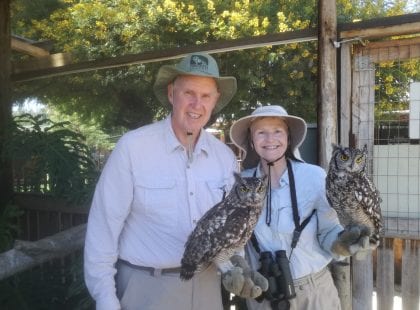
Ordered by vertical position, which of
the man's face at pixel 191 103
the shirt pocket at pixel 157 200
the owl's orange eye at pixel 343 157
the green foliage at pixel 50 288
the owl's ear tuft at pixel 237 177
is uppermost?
the man's face at pixel 191 103

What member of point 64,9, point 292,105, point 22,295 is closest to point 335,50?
point 22,295

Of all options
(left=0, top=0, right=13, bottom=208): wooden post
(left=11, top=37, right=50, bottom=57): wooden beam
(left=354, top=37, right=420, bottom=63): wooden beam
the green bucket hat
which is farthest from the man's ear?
(left=11, top=37, right=50, bottom=57): wooden beam

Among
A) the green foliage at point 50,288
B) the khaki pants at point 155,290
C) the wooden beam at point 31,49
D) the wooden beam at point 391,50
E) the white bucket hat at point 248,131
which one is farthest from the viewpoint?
the wooden beam at point 31,49

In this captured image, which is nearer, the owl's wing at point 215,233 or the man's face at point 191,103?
Answer: the owl's wing at point 215,233

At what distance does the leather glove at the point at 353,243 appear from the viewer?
2.03 m

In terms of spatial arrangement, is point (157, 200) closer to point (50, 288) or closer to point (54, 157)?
point (50, 288)

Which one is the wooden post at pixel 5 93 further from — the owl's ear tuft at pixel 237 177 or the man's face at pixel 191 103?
the owl's ear tuft at pixel 237 177

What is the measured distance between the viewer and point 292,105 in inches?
303

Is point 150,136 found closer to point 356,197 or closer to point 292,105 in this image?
point 356,197

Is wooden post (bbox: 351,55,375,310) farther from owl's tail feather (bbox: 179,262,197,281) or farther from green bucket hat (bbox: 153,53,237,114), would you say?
owl's tail feather (bbox: 179,262,197,281)

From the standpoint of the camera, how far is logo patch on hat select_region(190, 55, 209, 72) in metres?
2.15

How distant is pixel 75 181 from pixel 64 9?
646 cm

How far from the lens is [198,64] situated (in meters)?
2.16

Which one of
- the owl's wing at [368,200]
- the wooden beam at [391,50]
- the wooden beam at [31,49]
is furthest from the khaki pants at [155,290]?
the wooden beam at [31,49]
